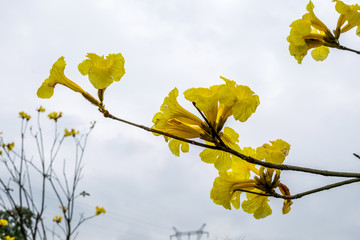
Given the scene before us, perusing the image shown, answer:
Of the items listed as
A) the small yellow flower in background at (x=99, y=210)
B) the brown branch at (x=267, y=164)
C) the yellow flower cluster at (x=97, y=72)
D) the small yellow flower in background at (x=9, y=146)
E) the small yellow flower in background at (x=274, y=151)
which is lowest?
the brown branch at (x=267, y=164)

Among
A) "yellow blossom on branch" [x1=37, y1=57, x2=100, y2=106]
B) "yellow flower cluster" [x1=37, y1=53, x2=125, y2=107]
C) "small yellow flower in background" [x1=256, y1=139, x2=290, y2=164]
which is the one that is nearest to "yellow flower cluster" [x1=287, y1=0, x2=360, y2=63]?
"small yellow flower in background" [x1=256, y1=139, x2=290, y2=164]

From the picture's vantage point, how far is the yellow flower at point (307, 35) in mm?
1271

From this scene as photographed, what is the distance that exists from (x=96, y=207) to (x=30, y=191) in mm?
1598

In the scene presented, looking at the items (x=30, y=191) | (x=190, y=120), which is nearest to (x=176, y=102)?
(x=190, y=120)

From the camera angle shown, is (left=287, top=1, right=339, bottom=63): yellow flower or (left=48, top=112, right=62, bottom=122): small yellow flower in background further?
(left=48, top=112, right=62, bottom=122): small yellow flower in background

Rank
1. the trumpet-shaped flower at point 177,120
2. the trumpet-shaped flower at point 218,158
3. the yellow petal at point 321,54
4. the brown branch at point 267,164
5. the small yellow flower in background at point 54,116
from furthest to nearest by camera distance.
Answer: the small yellow flower in background at point 54,116, the yellow petal at point 321,54, the trumpet-shaped flower at point 218,158, the trumpet-shaped flower at point 177,120, the brown branch at point 267,164

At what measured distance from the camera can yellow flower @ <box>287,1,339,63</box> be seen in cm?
127

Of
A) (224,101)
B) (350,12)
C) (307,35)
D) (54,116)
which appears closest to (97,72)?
(224,101)

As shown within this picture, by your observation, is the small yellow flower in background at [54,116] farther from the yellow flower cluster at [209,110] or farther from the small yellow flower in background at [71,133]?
the yellow flower cluster at [209,110]

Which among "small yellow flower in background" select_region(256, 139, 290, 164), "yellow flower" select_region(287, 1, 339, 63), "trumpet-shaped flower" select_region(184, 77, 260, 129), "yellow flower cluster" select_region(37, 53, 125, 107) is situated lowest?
"small yellow flower in background" select_region(256, 139, 290, 164)

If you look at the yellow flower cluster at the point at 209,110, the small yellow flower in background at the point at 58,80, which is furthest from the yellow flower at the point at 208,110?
the small yellow flower in background at the point at 58,80

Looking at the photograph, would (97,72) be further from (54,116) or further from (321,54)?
Result: (54,116)

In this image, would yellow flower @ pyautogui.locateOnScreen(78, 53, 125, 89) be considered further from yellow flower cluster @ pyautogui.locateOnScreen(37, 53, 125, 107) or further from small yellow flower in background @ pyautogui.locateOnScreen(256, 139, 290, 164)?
small yellow flower in background @ pyautogui.locateOnScreen(256, 139, 290, 164)

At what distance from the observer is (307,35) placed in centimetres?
132
